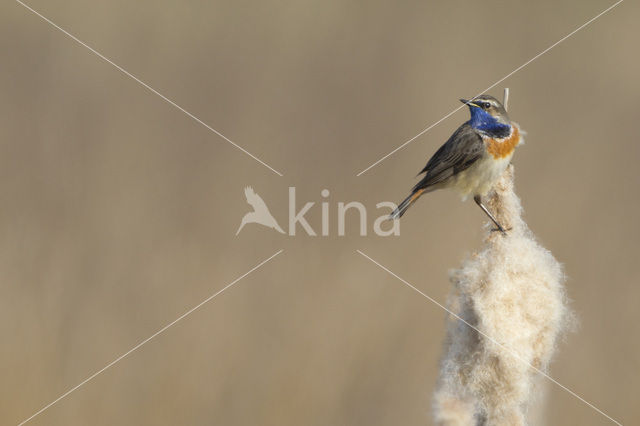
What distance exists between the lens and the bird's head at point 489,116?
8.46 feet

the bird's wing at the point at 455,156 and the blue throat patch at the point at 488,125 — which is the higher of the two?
the blue throat patch at the point at 488,125

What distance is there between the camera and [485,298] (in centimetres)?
199

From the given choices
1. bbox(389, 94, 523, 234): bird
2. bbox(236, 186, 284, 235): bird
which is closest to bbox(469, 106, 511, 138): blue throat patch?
bbox(389, 94, 523, 234): bird

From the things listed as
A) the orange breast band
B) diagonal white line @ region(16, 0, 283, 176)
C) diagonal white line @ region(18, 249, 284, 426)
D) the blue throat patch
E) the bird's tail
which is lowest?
diagonal white line @ region(18, 249, 284, 426)

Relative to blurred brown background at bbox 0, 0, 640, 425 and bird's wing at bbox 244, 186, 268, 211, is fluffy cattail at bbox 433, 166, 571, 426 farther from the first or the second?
bird's wing at bbox 244, 186, 268, 211

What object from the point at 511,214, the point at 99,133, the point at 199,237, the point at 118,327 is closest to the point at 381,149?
the point at 199,237

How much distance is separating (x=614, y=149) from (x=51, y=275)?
3.76 m

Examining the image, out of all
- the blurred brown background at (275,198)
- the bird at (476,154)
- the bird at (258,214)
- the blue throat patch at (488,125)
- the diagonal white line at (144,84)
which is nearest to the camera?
the bird at (476,154)

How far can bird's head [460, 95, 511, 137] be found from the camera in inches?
102

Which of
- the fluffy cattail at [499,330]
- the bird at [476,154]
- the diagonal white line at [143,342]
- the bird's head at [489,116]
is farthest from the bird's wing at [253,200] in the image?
the fluffy cattail at [499,330]

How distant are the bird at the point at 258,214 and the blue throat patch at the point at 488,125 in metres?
2.22

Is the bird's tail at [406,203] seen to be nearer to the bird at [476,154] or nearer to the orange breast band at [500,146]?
the bird at [476,154]

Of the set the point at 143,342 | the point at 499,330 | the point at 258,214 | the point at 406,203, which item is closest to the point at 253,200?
the point at 258,214

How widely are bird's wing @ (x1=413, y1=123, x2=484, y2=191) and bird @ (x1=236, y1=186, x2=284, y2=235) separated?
2.09 meters
